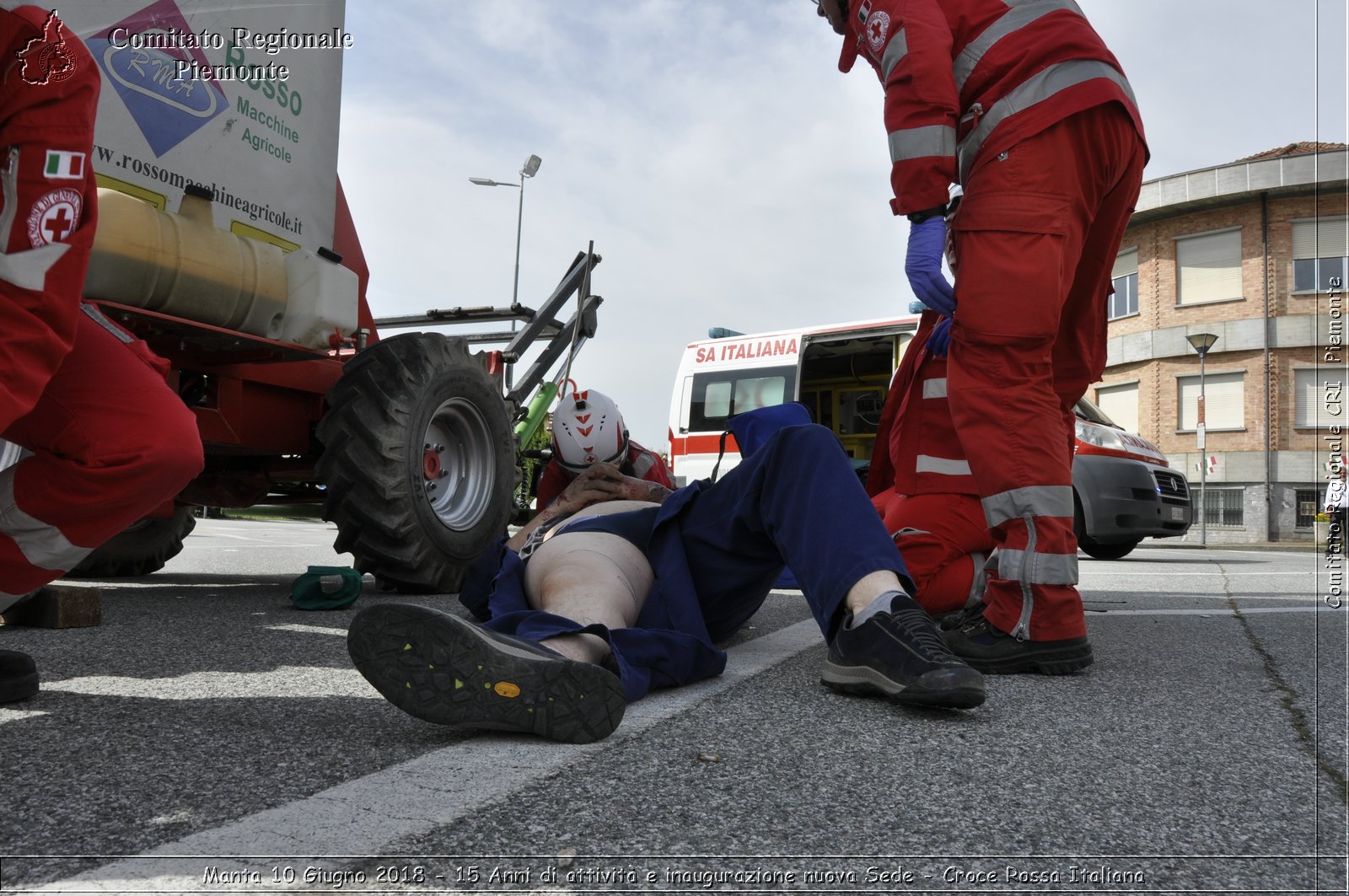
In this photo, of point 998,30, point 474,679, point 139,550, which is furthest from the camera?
point 139,550

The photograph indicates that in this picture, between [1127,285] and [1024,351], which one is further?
[1127,285]

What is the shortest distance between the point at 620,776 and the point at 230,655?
1.66 meters

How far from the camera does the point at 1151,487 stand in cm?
866

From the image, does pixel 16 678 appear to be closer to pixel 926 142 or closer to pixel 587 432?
pixel 587 432

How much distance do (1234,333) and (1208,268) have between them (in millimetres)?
1820

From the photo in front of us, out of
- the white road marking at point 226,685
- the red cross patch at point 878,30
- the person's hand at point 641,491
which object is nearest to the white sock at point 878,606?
the person's hand at point 641,491

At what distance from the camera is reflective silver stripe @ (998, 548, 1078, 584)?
2471 mm

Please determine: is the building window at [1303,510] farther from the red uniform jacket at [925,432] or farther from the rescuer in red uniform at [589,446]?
the rescuer in red uniform at [589,446]

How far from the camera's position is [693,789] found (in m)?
1.41

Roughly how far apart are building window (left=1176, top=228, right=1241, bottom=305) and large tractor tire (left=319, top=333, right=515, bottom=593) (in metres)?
22.5

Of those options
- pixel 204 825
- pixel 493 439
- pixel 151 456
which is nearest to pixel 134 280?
pixel 151 456

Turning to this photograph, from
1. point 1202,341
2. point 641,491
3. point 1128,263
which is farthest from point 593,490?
point 1128,263

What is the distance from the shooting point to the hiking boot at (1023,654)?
A: 2473 millimetres

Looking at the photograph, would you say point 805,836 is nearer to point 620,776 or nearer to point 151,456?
point 620,776
